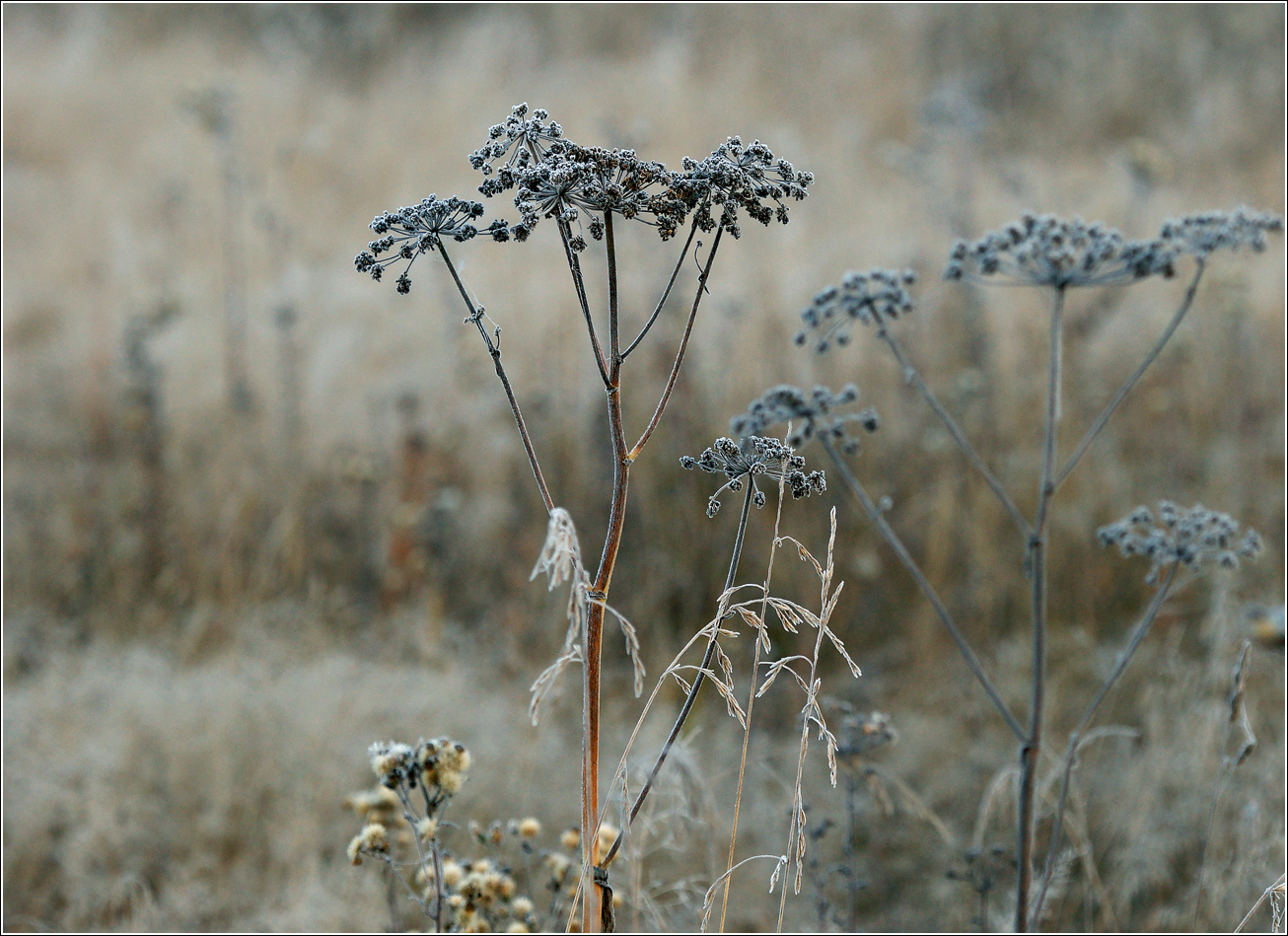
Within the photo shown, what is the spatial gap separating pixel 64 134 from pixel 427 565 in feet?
20.8

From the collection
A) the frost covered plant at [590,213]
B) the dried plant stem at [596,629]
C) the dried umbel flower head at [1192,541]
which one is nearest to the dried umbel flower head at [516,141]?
the frost covered plant at [590,213]

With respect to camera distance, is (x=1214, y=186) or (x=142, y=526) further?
(x=1214, y=186)

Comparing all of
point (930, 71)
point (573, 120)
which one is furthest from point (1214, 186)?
point (573, 120)

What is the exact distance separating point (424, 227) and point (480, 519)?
9.14ft

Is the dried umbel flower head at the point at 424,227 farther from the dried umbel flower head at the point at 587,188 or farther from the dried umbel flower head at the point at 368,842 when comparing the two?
the dried umbel flower head at the point at 368,842

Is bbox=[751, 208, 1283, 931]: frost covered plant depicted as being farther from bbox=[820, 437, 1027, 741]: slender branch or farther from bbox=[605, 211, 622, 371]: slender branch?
bbox=[605, 211, 622, 371]: slender branch

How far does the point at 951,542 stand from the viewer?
140 inches

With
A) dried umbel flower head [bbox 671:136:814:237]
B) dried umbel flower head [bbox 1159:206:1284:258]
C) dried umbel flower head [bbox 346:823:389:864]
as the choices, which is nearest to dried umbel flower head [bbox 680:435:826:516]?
dried umbel flower head [bbox 671:136:814:237]

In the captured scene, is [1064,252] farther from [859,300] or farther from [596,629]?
[596,629]

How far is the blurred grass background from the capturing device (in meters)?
2.54

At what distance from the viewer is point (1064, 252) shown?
5.15ft

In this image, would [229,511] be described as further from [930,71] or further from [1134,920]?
[930,71]

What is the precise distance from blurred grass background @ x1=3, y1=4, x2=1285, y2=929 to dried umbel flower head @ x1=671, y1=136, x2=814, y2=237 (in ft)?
3.02

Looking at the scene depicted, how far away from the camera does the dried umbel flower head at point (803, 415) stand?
1.59m
